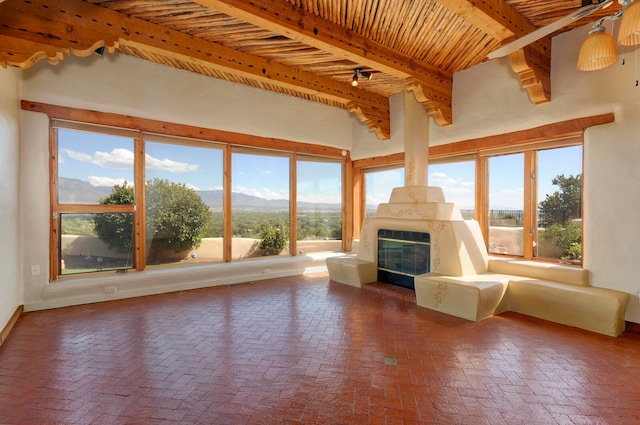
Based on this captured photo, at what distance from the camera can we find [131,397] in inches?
86.5

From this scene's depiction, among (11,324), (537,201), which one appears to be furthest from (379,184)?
(11,324)

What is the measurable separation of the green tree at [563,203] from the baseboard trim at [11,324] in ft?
21.6

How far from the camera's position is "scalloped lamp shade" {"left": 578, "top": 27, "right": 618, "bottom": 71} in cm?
255

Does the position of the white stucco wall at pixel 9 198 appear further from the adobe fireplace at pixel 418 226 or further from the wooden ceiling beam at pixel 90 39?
the adobe fireplace at pixel 418 226

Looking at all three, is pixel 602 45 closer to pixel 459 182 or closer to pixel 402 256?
pixel 459 182

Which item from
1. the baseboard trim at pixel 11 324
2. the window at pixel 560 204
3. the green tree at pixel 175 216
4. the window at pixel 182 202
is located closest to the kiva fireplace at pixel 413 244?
the window at pixel 560 204

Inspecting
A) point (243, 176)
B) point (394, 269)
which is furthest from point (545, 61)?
point (243, 176)

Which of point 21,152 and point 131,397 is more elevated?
point 21,152

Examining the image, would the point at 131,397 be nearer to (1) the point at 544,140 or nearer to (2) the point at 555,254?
(2) the point at 555,254

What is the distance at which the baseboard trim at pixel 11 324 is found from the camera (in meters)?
3.09

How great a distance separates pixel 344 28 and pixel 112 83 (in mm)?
3428

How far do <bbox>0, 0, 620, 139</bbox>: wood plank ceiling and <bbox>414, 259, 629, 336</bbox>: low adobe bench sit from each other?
2.32 metres

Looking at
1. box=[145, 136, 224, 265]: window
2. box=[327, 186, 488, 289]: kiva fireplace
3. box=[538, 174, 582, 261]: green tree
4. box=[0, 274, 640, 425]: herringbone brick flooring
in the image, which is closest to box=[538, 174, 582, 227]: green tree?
box=[538, 174, 582, 261]: green tree

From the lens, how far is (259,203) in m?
6.19
